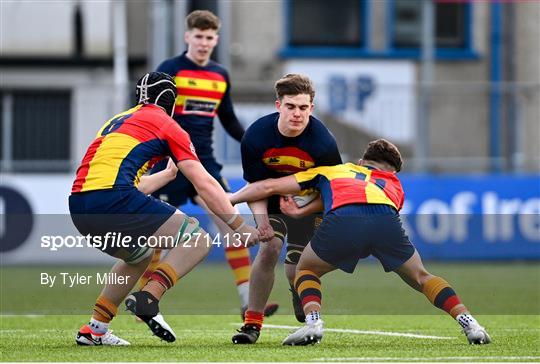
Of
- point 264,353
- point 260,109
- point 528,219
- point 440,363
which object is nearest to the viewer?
point 440,363

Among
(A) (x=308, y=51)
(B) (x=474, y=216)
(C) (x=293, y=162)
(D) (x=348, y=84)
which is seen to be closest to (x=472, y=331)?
(C) (x=293, y=162)

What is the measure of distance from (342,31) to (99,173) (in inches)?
679

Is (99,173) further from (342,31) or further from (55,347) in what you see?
(342,31)

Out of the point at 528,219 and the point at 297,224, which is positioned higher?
the point at 297,224

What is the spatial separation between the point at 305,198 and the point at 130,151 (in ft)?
3.86

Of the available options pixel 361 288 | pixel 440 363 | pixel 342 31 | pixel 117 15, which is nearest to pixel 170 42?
pixel 117 15

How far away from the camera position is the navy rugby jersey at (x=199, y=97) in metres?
11.2

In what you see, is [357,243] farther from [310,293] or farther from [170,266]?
[170,266]

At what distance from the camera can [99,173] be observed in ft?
27.1

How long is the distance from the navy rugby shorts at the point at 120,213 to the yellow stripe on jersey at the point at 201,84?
9.70 ft

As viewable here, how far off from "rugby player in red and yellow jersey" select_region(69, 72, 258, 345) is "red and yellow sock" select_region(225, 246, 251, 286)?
7.54ft

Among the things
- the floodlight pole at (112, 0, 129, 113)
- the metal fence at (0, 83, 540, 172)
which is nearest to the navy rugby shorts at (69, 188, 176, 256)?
the metal fence at (0, 83, 540, 172)

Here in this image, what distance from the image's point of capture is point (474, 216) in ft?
61.9

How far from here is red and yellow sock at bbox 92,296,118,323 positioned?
8508 millimetres
